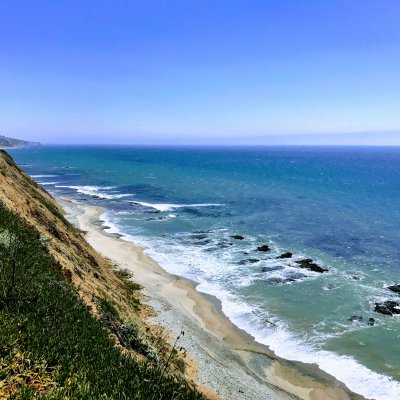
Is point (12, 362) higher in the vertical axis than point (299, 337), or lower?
higher

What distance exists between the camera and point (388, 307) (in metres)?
31.3

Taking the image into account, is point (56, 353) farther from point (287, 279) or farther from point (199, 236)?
point (199, 236)

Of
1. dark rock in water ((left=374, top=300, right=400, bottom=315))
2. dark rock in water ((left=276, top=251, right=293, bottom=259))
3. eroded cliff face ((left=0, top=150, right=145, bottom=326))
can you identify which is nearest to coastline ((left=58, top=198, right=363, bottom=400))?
eroded cliff face ((left=0, top=150, right=145, bottom=326))

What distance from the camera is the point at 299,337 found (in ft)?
87.7

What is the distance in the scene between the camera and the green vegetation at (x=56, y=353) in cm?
787

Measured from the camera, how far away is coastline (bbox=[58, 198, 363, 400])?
64.4 feet

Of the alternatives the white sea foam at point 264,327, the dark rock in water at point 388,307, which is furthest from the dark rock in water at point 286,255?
the dark rock in water at point 388,307

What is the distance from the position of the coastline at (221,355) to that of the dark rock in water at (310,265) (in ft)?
43.6

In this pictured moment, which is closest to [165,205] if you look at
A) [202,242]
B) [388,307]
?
[202,242]

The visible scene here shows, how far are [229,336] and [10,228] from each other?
16261 mm

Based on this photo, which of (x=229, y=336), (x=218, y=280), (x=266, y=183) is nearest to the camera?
(x=229, y=336)

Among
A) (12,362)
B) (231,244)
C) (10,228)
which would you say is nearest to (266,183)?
(231,244)

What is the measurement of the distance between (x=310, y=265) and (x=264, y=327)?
15405mm

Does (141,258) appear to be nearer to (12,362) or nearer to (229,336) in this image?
(229,336)
